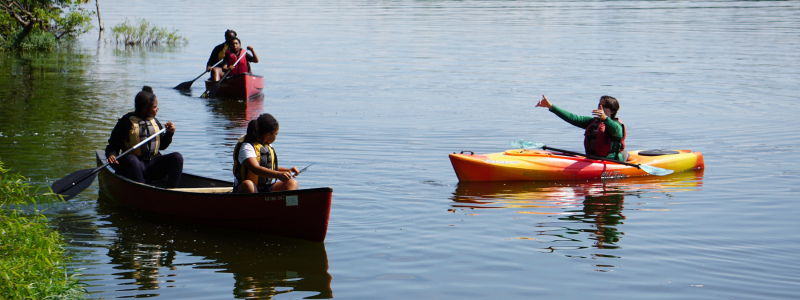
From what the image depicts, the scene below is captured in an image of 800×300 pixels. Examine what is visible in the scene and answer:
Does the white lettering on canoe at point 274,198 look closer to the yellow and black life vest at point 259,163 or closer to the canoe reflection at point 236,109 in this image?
the yellow and black life vest at point 259,163

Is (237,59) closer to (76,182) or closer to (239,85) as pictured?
(239,85)

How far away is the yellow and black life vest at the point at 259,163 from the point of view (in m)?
6.36

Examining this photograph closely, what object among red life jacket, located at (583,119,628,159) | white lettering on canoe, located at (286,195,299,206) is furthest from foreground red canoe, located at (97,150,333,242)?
red life jacket, located at (583,119,628,159)

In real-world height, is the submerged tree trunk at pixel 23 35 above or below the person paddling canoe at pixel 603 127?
above

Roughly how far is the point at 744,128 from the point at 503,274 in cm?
901

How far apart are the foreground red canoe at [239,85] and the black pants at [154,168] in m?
8.21

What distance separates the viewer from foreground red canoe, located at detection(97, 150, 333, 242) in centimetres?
632

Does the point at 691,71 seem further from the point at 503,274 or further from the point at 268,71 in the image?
the point at 503,274

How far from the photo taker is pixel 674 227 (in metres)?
7.43

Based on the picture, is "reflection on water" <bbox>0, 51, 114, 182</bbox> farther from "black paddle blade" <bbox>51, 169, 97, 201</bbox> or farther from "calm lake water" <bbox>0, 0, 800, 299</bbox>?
"black paddle blade" <bbox>51, 169, 97, 201</bbox>

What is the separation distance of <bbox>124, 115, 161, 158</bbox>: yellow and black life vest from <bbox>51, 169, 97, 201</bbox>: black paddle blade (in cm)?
44

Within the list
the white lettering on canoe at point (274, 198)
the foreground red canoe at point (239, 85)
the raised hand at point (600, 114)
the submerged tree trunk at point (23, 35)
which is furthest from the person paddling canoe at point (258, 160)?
the submerged tree trunk at point (23, 35)

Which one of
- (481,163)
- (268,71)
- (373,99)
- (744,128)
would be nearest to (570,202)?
(481,163)

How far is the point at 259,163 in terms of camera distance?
638 centimetres
